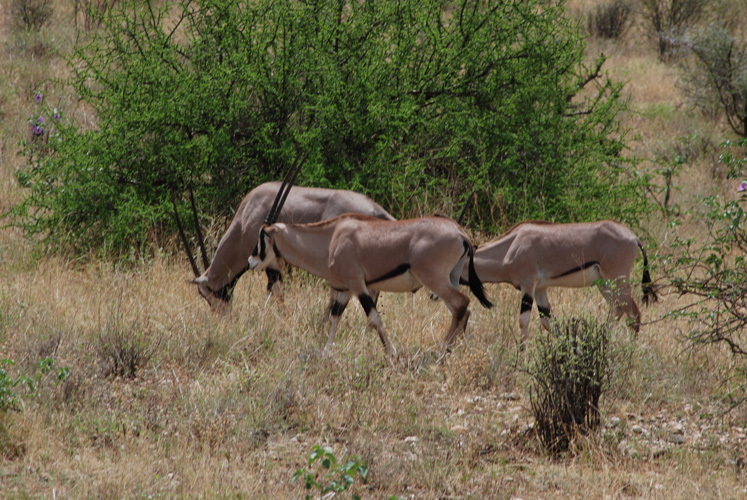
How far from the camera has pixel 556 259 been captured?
7.40 meters

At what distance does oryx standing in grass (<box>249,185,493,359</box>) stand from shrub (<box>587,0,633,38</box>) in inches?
812

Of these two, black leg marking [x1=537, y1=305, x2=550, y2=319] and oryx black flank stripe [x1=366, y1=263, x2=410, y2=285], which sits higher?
oryx black flank stripe [x1=366, y1=263, x2=410, y2=285]

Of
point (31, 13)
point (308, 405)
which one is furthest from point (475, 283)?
point (31, 13)

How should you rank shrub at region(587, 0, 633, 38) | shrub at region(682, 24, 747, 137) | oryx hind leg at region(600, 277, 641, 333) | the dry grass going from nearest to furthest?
the dry grass, oryx hind leg at region(600, 277, 641, 333), shrub at region(682, 24, 747, 137), shrub at region(587, 0, 633, 38)

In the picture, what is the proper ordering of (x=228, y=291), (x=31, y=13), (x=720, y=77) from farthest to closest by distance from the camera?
1. (x=31, y=13)
2. (x=720, y=77)
3. (x=228, y=291)

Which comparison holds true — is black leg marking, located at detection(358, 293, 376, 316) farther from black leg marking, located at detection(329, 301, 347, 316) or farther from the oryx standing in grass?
black leg marking, located at detection(329, 301, 347, 316)

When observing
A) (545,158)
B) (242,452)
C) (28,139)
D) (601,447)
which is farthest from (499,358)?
(28,139)

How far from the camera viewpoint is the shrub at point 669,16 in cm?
2377

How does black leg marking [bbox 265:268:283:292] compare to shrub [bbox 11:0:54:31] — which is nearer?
black leg marking [bbox 265:268:283:292]

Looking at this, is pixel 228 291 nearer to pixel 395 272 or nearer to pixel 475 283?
pixel 395 272

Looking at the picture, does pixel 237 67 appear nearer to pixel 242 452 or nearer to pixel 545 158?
pixel 545 158

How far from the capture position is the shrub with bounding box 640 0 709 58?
23.8 metres

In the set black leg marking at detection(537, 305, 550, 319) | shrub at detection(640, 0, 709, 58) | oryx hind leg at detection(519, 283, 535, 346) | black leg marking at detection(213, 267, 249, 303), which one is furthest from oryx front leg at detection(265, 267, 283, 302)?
shrub at detection(640, 0, 709, 58)

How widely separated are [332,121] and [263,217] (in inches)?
71.5
